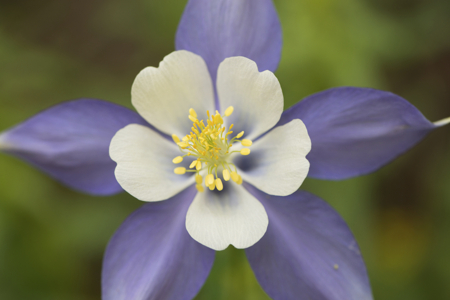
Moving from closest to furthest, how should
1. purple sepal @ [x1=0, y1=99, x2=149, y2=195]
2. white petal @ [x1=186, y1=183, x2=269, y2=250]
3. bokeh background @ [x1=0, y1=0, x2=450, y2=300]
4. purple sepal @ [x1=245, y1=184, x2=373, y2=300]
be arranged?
white petal @ [x1=186, y1=183, x2=269, y2=250] → purple sepal @ [x1=245, y1=184, x2=373, y2=300] → purple sepal @ [x1=0, y1=99, x2=149, y2=195] → bokeh background @ [x1=0, y1=0, x2=450, y2=300]

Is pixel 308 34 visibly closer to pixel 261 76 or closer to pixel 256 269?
pixel 261 76

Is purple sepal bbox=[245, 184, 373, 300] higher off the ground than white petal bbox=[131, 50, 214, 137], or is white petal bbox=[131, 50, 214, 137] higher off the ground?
white petal bbox=[131, 50, 214, 137]

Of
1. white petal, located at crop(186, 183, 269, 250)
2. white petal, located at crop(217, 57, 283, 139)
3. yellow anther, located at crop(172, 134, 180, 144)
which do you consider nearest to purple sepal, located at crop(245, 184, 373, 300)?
white petal, located at crop(186, 183, 269, 250)

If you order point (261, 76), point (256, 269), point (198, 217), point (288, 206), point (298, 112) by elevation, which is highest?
point (261, 76)

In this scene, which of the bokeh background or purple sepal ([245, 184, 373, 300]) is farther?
the bokeh background

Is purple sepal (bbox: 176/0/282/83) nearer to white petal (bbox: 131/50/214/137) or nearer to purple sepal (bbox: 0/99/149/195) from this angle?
white petal (bbox: 131/50/214/137)

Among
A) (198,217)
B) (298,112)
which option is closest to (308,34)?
(298,112)

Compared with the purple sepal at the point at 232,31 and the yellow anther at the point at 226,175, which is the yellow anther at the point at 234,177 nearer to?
the yellow anther at the point at 226,175
